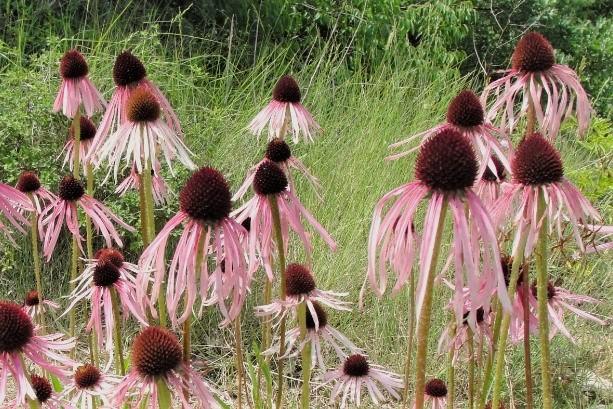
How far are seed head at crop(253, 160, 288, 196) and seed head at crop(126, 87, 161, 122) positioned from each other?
0.79 feet

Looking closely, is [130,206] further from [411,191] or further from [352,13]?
[352,13]

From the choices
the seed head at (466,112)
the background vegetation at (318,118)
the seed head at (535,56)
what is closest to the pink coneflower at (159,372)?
the seed head at (466,112)

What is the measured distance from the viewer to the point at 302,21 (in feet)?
18.5

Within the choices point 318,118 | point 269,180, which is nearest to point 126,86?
point 269,180

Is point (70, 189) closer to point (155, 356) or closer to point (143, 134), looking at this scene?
point (143, 134)

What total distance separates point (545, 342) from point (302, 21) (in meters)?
4.93

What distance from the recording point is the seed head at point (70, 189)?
1.53 m

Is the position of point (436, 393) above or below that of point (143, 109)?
below

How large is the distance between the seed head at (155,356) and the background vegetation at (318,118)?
0.99m

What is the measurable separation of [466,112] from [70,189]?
0.75 m

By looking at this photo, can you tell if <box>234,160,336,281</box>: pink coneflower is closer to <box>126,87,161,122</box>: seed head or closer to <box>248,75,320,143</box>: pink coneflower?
<box>126,87,161,122</box>: seed head

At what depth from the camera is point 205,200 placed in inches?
38.3

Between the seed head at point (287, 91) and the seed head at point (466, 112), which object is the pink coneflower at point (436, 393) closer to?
the seed head at point (466, 112)

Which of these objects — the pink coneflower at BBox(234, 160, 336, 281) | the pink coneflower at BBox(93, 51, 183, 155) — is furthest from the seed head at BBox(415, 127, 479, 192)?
the pink coneflower at BBox(93, 51, 183, 155)
